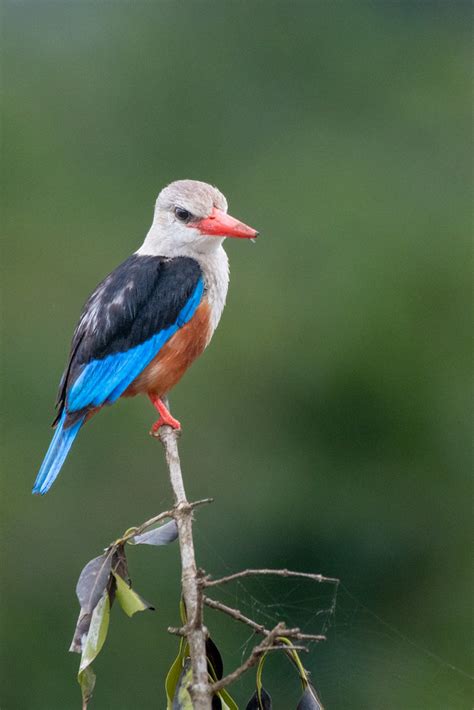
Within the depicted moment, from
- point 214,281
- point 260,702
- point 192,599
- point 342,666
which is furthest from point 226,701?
point 214,281

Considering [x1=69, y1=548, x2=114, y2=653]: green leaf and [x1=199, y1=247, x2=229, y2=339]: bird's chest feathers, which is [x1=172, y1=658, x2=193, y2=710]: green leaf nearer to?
[x1=69, y1=548, x2=114, y2=653]: green leaf

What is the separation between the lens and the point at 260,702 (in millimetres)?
2121

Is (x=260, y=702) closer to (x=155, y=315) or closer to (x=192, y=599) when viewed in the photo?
(x=192, y=599)

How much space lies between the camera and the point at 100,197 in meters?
8.70

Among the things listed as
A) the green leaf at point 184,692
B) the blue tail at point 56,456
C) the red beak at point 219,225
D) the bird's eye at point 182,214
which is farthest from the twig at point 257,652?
the bird's eye at point 182,214

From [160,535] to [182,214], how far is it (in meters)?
1.00

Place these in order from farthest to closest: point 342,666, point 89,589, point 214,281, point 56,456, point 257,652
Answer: point 342,666 < point 214,281 < point 56,456 < point 89,589 < point 257,652

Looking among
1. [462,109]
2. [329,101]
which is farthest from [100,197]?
[462,109]

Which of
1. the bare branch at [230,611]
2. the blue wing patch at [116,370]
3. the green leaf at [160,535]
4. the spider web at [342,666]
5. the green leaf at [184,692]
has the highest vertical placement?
the blue wing patch at [116,370]

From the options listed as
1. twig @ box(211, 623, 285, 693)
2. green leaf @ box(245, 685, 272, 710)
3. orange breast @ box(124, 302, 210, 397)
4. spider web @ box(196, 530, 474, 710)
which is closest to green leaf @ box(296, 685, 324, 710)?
green leaf @ box(245, 685, 272, 710)

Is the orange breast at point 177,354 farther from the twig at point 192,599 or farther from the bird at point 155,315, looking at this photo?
the twig at point 192,599

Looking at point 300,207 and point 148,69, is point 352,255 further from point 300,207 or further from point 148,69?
point 148,69

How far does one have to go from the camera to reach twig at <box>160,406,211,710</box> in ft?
6.28

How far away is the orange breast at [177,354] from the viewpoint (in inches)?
119
